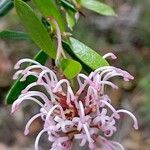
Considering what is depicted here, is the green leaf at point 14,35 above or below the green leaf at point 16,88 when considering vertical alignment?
above

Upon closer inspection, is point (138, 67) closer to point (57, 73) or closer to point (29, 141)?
point (29, 141)

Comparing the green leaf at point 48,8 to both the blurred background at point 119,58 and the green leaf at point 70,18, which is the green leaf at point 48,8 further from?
the blurred background at point 119,58

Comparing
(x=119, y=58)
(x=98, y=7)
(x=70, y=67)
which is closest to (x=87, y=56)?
(x=70, y=67)

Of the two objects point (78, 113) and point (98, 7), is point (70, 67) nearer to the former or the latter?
point (78, 113)

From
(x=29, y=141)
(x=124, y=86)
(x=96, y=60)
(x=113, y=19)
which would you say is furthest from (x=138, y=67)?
(x=96, y=60)

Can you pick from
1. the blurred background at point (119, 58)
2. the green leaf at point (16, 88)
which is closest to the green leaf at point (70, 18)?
the green leaf at point (16, 88)

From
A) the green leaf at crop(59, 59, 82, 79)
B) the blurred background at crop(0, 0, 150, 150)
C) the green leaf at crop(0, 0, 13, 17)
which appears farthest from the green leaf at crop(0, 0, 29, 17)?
the blurred background at crop(0, 0, 150, 150)

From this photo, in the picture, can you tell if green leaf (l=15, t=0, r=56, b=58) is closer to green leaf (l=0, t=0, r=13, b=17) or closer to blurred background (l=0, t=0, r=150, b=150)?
green leaf (l=0, t=0, r=13, b=17)
